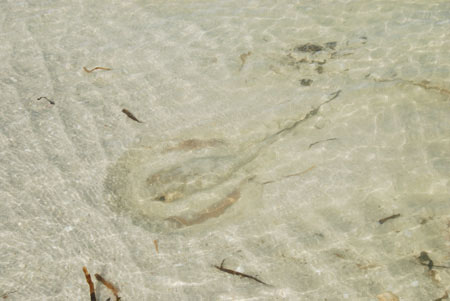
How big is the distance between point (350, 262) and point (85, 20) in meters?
4.52

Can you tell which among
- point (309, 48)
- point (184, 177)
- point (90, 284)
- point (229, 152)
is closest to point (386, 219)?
point (229, 152)

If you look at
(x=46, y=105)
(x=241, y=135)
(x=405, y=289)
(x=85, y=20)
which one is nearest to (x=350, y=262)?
(x=405, y=289)

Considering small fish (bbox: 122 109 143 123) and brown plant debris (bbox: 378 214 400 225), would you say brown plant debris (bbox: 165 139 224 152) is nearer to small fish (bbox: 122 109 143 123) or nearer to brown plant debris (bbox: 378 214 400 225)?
small fish (bbox: 122 109 143 123)

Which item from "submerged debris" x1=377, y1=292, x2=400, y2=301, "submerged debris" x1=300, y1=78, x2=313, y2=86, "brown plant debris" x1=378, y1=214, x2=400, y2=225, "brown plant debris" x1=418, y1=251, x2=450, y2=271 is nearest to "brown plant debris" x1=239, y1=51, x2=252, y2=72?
"submerged debris" x1=300, y1=78, x2=313, y2=86

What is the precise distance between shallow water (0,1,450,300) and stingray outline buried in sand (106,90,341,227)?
1 centimetres

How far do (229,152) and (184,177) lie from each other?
19.5 inches

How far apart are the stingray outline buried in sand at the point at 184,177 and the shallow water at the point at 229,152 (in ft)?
0.04

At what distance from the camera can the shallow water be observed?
105 inches

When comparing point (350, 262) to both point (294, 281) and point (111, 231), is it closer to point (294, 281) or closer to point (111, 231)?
point (294, 281)

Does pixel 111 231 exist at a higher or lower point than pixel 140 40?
lower

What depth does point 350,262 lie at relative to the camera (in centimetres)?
267

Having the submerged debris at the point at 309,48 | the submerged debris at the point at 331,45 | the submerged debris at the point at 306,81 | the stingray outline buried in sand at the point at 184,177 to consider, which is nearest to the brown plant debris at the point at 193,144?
the stingray outline buried in sand at the point at 184,177

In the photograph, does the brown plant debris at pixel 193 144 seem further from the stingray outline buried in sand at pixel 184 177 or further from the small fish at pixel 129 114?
the small fish at pixel 129 114

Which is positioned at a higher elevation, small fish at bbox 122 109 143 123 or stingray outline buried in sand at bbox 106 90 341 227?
small fish at bbox 122 109 143 123
